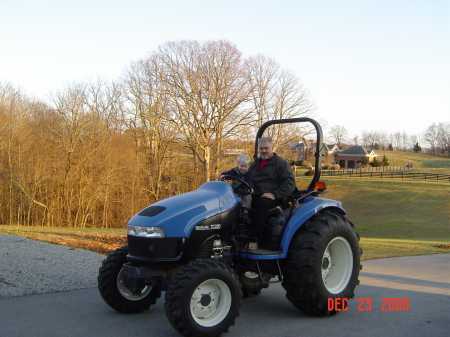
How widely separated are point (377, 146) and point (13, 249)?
152 meters

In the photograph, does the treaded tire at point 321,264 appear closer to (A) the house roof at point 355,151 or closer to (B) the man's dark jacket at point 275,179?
(B) the man's dark jacket at point 275,179

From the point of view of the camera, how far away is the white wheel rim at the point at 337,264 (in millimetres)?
6504

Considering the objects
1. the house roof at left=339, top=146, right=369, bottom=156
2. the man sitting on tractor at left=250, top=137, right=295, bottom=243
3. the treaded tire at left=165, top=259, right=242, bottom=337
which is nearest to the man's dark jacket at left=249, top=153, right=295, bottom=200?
the man sitting on tractor at left=250, top=137, right=295, bottom=243

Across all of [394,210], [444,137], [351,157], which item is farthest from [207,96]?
[444,137]

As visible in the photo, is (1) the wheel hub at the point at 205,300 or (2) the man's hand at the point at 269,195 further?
(2) the man's hand at the point at 269,195

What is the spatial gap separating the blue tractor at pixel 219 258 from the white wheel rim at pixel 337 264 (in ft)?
0.04

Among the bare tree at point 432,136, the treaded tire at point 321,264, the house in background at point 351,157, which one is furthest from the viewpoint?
the bare tree at point 432,136

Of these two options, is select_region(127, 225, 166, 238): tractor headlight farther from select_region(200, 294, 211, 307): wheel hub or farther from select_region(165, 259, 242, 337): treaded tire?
select_region(200, 294, 211, 307): wheel hub

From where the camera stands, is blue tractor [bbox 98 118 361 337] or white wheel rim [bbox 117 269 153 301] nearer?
blue tractor [bbox 98 118 361 337]

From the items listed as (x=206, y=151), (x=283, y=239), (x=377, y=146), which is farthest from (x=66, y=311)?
(x=377, y=146)

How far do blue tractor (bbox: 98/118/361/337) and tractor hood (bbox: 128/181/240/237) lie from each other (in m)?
0.01

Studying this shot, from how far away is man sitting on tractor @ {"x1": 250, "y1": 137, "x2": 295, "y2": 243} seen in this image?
5.95 m

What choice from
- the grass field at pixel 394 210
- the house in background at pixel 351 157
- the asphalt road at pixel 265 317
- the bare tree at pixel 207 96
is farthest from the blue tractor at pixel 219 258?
the house in background at pixel 351 157

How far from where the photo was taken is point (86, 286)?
7645mm
